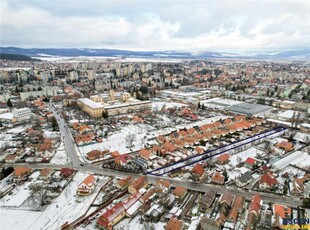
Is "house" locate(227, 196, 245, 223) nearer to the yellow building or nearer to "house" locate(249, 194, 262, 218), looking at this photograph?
"house" locate(249, 194, 262, 218)

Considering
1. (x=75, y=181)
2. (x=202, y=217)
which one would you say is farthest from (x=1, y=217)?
(x=202, y=217)

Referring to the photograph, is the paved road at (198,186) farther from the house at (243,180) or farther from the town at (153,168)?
the house at (243,180)

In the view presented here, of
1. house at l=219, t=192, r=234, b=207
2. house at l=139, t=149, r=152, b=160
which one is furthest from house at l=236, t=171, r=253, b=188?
house at l=139, t=149, r=152, b=160

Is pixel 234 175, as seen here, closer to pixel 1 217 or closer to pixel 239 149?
pixel 239 149

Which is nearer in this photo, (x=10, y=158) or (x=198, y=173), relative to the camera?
(x=198, y=173)

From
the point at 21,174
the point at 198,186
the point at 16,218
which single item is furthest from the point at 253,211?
the point at 21,174

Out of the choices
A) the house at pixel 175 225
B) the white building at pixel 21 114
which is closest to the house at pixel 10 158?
the white building at pixel 21 114

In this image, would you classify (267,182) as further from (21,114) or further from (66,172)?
(21,114)
